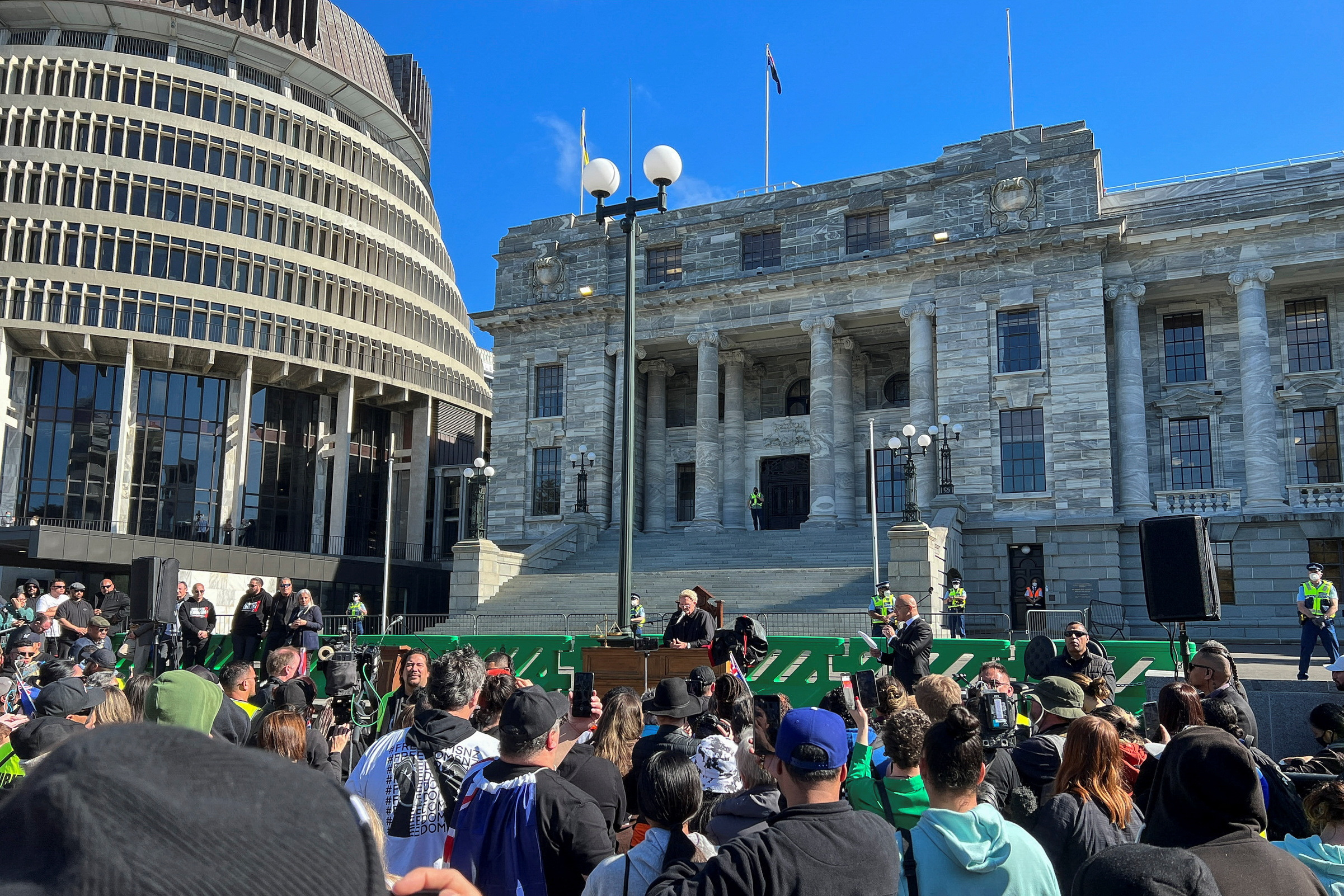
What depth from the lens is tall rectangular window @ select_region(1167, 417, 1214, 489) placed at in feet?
116

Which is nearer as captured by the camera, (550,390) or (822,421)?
(822,421)

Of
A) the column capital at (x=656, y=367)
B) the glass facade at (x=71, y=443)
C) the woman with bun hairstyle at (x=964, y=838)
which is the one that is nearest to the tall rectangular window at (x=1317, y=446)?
the column capital at (x=656, y=367)

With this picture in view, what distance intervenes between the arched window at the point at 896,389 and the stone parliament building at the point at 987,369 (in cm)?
17

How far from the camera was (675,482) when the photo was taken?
43.6m

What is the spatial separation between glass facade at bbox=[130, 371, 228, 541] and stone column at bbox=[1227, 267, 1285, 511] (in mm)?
44284

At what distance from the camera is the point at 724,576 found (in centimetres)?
3247

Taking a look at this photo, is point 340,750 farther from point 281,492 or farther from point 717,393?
point 281,492

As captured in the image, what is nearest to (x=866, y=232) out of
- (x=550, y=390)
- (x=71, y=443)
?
(x=550, y=390)

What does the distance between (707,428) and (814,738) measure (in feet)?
122

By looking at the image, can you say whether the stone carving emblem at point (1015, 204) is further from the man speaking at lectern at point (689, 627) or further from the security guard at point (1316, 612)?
the man speaking at lectern at point (689, 627)

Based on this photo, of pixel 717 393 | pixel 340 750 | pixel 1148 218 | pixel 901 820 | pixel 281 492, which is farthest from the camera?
pixel 281 492

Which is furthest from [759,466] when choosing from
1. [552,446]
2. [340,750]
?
[340,750]

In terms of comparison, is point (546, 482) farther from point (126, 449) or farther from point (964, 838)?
point (964, 838)

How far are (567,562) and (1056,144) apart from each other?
77.5 ft
